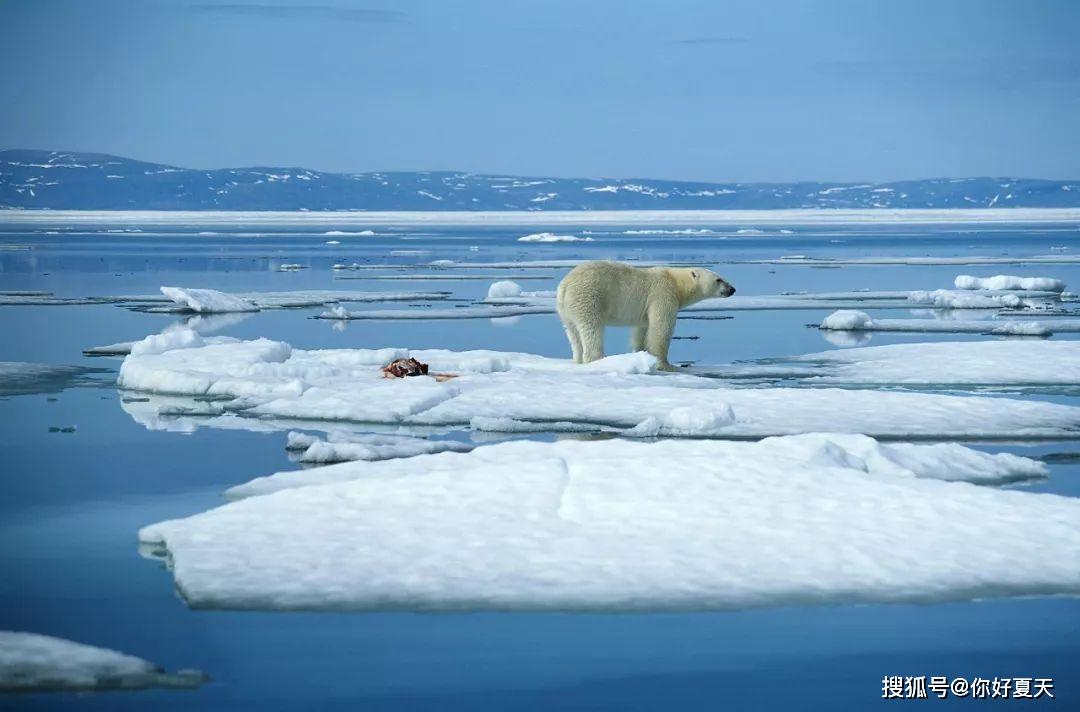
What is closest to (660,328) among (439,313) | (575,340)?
(575,340)

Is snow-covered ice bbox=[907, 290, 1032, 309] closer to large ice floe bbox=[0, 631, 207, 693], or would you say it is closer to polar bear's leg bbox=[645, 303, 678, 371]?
polar bear's leg bbox=[645, 303, 678, 371]

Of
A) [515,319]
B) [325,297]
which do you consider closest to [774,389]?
[515,319]

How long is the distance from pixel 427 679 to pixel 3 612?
1771 millimetres

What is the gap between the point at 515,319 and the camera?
20.1 meters

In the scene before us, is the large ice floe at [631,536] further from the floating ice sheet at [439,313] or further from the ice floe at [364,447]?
the floating ice sheet at [439,313]

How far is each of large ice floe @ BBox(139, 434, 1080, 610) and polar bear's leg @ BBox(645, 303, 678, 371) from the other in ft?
18.9

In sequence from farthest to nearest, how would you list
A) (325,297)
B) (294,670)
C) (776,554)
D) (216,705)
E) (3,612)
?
(325,297) < (776,554) < (3,612) < (294,670) < (216,705)

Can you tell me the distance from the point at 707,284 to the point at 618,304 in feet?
4.17

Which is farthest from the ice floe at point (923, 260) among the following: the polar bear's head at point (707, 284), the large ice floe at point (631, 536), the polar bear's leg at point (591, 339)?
the large ice floe at point (631, 536)

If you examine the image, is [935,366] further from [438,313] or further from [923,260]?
[923,260]

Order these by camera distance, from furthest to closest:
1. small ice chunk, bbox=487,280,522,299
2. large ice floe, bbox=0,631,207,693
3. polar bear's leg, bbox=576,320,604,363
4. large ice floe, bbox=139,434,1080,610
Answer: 1. small ice chunk, bbox=487,280,522,299
2. polar bear's leg, bbox=576,320,604,363
3. large ice floe, bbox=139,434,1080,610
4. large ice floe, bbox=0,631,207,693

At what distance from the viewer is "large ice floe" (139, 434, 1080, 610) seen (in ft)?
18.2

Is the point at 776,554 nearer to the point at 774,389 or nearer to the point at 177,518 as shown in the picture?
the point at 177,518

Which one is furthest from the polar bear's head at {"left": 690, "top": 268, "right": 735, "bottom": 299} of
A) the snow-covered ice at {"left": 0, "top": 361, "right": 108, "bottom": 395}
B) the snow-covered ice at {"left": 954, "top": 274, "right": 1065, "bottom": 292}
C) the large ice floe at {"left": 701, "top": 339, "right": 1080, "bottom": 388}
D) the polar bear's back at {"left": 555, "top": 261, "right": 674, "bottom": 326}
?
the snow-covered ice at {"left": 954, "top": 274, "right": 1065, "bottom": 292}
